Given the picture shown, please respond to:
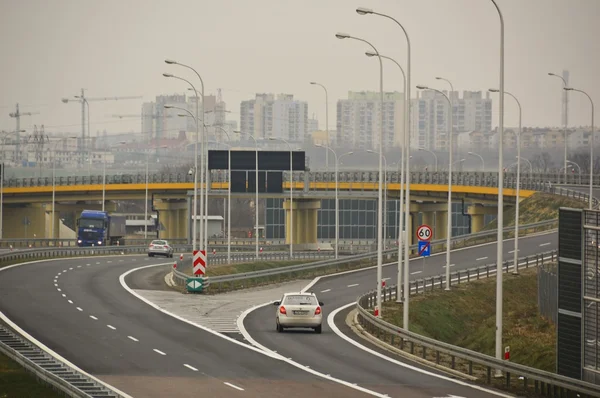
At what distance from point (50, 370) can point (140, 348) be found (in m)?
6.45

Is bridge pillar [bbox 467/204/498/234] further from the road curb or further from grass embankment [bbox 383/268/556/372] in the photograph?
the road curb

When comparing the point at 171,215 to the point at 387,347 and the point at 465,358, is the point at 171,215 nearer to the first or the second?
the point at 387,347

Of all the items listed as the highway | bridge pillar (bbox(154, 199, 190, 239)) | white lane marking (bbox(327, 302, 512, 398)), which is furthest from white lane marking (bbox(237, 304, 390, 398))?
bridge pillar (bbox(154, 199, 190, 239))

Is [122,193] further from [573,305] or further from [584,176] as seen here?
[573,305]

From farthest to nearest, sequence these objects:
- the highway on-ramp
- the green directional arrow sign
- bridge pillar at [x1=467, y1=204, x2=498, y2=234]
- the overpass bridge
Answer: the overpass bridge, bridge pillar at [x1=467, y1=204, x2=498, y2=234], the green directional arrow sign, the highway on-ramp

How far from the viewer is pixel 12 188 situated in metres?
147

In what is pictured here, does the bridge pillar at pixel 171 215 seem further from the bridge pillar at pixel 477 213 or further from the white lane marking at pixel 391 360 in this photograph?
the white lane marking at pixel 391 360

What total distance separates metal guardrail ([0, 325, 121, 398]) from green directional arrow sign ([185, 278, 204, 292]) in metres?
20.2

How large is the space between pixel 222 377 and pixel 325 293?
30.4m

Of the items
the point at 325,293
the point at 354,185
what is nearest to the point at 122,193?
the point at 354,185

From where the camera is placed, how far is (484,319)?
57.5 meters

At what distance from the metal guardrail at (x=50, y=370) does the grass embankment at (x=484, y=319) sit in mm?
17399

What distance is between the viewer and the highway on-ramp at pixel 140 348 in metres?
28.8

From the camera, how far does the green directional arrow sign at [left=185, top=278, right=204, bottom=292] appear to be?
186ft
